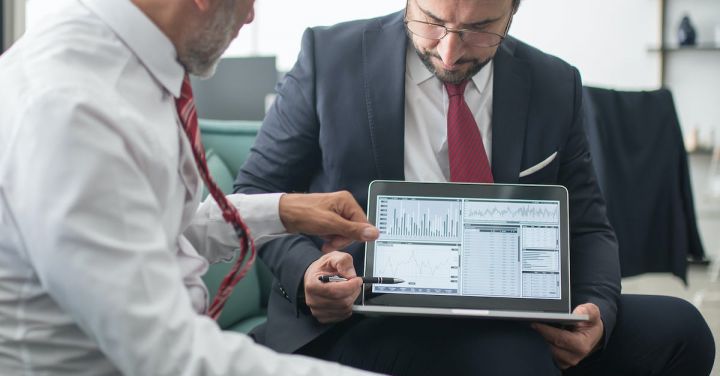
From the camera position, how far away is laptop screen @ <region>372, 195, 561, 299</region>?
4.26ft

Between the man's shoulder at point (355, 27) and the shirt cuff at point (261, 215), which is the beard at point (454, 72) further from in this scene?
the shirt cuff at point (261, 215)

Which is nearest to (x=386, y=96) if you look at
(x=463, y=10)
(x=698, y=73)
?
(x=463, y=10)

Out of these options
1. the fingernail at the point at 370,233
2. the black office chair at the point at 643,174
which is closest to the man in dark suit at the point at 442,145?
the fingernail at the point at 370,233

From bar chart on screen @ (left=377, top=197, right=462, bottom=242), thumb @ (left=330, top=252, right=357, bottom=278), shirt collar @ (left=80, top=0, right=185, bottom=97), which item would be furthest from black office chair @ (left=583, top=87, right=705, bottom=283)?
shirt collar @ (left=80, top=0, right=185, bottom=97)

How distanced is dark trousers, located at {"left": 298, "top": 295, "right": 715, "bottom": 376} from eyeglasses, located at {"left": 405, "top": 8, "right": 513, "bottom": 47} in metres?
0.50

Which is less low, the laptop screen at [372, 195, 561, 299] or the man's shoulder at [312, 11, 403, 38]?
the man's shoulder at [312, 11, 403, 38]

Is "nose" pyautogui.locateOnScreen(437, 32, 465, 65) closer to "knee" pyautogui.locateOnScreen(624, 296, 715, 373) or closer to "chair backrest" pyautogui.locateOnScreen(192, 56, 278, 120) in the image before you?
"knee" pyautogui.locateOnScreen(624, 296, 715, 373)

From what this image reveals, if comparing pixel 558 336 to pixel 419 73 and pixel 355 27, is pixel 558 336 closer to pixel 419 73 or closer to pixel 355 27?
pixel 419 73

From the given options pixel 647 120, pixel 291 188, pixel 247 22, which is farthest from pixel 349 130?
pixel 647 120

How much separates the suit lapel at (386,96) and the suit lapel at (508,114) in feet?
0.56

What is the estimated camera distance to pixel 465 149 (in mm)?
1419

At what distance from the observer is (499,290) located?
1297mm

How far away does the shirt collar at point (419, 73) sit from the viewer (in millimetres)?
1501

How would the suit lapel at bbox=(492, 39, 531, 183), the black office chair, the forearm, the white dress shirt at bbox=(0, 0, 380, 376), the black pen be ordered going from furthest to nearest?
1. the black office chair
2. the suit lapel at bbox=(492, 39, 531, 183)
3. the black pen
4. the forearm
5. the white dress shirt at bbox=(0, 0, 380, 376)
